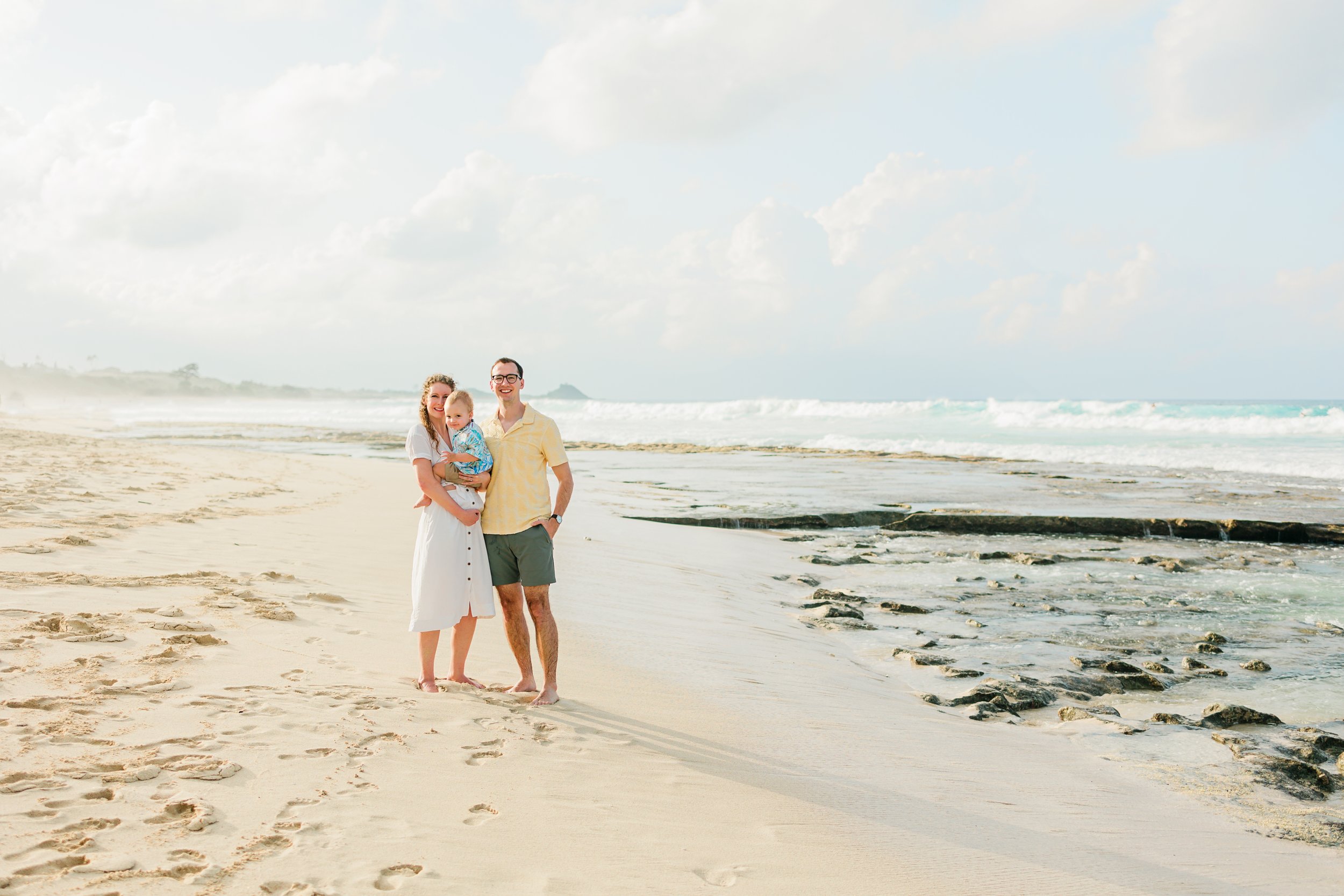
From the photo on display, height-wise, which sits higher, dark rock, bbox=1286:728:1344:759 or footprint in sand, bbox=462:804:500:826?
footprint in sand, bbox=462:804:500:826

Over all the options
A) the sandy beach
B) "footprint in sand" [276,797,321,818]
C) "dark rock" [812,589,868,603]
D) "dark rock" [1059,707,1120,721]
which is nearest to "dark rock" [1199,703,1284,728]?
"dark rock" [1059,707,1120,721]

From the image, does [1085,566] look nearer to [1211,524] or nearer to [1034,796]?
[1211,524]

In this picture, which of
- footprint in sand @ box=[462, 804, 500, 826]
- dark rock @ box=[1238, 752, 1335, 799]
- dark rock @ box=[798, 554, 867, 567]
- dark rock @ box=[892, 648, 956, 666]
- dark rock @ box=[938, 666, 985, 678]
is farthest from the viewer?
dark rock @ box=[798, 554, 867, 567]

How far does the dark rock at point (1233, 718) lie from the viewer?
5.89 m

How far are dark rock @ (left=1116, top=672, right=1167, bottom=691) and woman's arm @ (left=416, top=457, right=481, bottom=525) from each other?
5676 mm

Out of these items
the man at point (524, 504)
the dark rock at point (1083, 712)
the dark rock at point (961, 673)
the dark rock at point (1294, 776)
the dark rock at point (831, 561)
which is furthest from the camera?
the dark rock at point (831, 561)

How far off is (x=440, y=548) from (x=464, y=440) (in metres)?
0.70

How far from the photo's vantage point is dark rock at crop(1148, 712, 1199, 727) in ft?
19.4

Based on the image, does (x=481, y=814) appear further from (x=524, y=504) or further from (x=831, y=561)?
(x=831, y=561)

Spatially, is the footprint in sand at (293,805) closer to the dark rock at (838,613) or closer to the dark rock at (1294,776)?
the dark rock at (1294,776)

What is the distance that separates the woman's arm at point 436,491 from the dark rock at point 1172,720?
205 inches

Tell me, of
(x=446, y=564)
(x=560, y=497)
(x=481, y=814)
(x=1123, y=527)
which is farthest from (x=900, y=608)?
(x=1123, y=527)

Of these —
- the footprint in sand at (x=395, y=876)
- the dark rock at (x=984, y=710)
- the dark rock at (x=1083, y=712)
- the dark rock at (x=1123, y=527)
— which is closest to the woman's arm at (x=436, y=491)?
the footprint in sand at (x=395, y=876)

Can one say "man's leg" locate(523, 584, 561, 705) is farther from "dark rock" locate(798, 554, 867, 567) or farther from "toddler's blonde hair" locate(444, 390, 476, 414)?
"dark rock" locate(798, 554, 867, 567)
